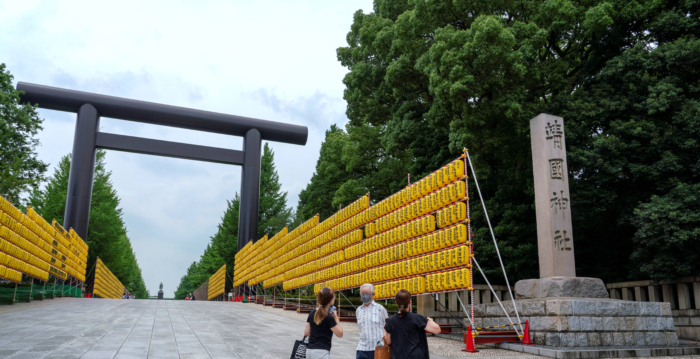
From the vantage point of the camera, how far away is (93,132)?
25.5m

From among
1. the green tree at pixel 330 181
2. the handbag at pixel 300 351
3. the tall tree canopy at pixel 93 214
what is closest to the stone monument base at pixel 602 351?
the handbag at pixel 300 351

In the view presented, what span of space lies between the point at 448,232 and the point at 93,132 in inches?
906

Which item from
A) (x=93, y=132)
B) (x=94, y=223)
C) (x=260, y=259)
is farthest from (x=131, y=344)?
(x=94, y=223)

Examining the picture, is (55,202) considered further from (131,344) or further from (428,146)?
(131,344)

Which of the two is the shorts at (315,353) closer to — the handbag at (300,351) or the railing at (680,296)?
the handbag at (300,351)

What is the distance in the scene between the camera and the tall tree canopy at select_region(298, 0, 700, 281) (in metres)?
11.9

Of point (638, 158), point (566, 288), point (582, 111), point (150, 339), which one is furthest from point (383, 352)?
point (582, 111)

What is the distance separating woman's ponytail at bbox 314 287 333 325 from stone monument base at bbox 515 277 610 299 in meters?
6.27

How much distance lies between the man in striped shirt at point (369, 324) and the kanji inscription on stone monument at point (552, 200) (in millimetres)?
6187

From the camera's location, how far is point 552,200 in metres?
9.60

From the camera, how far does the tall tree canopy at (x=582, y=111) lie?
39.2ft

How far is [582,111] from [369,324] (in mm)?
11535

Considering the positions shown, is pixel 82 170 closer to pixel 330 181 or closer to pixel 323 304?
pixel 330 181

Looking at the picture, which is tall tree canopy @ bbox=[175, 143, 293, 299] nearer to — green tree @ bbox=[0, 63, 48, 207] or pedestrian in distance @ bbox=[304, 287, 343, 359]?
green tree @ bbox=[0, 63, 48, 207]
